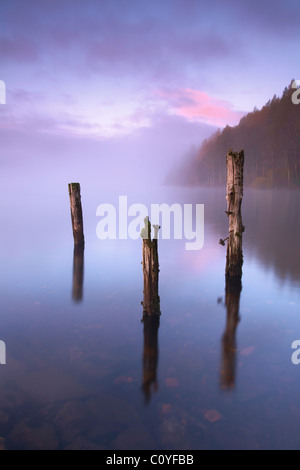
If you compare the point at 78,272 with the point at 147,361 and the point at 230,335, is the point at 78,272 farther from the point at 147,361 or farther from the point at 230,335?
the point at 230,335

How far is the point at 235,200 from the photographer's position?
10703 mm

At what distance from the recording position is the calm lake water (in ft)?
16.4

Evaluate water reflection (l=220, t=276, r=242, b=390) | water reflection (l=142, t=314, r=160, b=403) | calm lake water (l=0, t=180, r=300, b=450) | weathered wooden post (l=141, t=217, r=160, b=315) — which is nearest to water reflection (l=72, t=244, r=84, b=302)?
calm lake water (l=0, t=180, r=300, b=450)

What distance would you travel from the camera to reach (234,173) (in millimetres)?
10547

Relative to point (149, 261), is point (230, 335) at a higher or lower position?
lower

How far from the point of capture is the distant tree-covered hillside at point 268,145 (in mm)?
68562

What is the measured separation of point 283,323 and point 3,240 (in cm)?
2168

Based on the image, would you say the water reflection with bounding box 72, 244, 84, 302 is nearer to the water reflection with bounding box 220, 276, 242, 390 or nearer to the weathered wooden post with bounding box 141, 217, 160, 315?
the weathered wooden post with bounding box 141, 217, 160, 315

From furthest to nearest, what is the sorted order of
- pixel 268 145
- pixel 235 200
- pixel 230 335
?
pixel 268 145 → pixel 235 200 → pixel 230 335

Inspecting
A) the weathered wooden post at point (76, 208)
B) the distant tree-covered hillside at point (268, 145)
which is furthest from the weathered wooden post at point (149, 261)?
the distant tree-covered hillside at point (268, 145)

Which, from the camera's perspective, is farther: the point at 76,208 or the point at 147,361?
the point at 76,208

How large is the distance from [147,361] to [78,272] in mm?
8376

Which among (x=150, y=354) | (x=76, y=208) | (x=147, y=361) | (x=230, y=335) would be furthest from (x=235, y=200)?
(x=76, y=208)

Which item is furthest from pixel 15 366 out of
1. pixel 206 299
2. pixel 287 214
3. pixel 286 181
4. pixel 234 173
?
pixel 286 181
